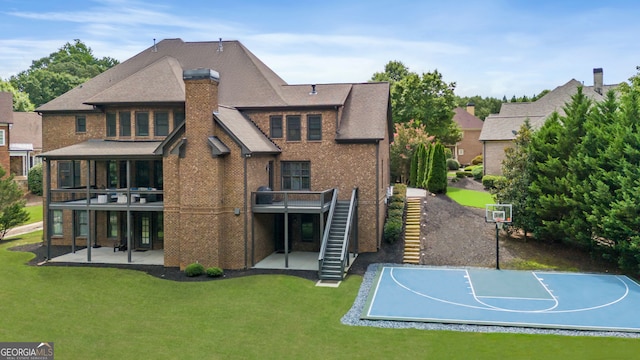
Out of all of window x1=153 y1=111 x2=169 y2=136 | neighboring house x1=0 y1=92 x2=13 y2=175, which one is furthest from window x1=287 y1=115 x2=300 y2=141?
neighboring house x1=0 y1=92 x2=13 y2=175

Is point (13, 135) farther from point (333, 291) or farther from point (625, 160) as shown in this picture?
point (625, 160)

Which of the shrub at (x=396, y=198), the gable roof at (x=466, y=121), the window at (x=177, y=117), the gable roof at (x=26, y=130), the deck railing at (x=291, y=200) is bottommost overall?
the shrub at (x=396, y=198)

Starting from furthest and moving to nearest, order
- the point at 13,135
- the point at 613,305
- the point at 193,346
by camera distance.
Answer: the point at 13,135, the point at 613,305, the point at 193,346

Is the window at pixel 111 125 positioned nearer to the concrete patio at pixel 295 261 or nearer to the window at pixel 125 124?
the window at pixel 125 124

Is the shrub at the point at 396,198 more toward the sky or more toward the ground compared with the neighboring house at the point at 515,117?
more toward the ground

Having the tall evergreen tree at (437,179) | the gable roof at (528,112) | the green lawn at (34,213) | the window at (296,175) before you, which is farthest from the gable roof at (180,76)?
the gable roof at (528,112)

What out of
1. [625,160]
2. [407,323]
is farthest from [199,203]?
[625,160]

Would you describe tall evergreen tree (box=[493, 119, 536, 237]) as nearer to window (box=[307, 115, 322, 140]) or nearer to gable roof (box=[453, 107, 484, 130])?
window (box=[307, 115, 322, 140])
